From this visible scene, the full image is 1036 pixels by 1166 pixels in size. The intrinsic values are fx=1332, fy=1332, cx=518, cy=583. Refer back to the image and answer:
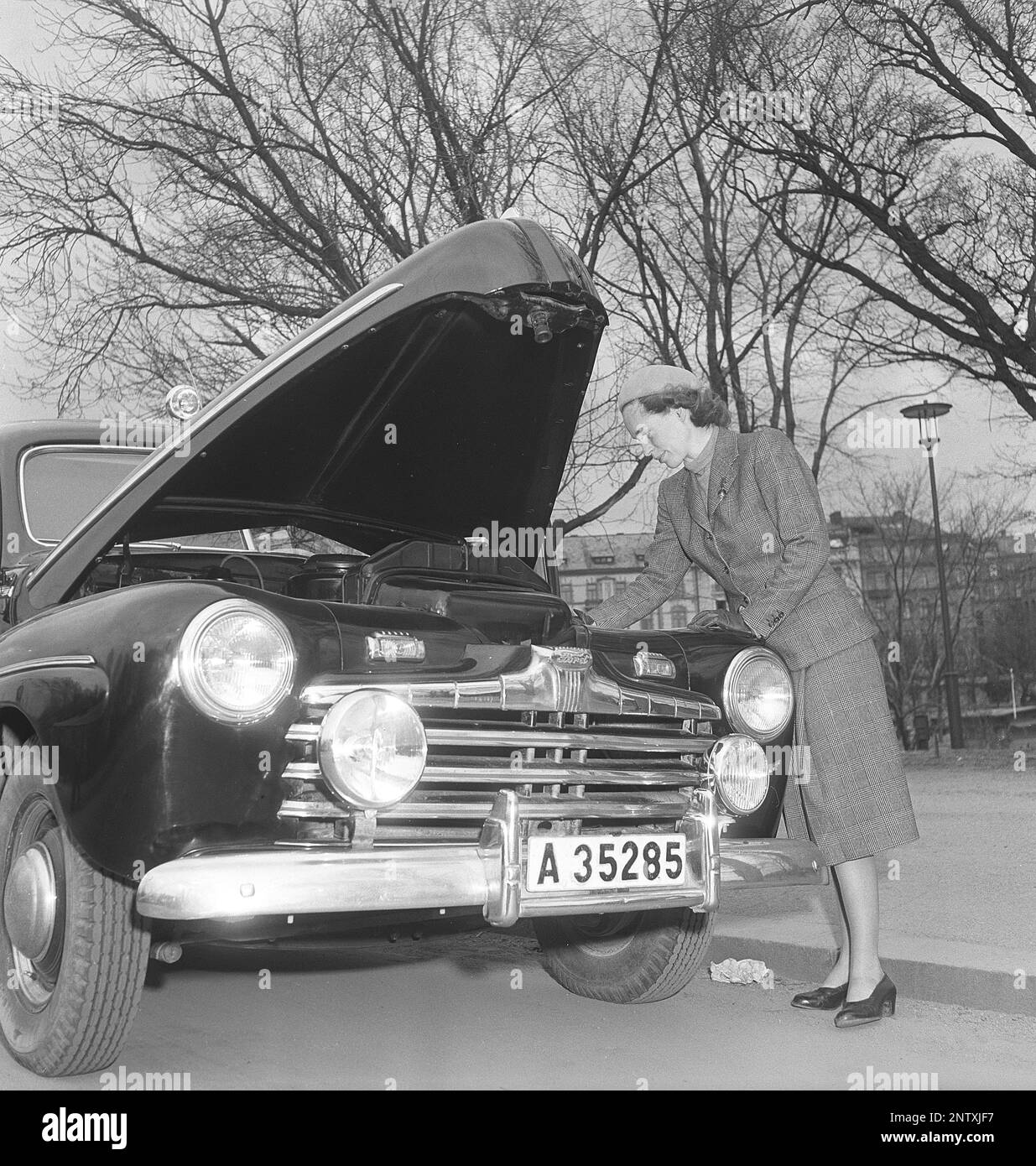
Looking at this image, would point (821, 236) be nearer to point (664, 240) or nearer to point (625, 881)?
point (664, 240)

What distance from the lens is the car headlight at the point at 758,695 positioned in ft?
12.7

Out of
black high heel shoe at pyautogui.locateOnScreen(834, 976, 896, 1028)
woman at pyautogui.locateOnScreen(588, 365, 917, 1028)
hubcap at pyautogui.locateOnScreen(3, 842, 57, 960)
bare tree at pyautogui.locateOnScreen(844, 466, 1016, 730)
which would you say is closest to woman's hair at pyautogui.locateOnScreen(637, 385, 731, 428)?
woman at pyautogui.locateOnScreen(588, 365, 917, 1028)

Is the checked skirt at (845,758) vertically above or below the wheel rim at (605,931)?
above

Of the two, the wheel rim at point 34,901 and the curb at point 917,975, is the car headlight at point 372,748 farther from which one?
the curb at point 917,975

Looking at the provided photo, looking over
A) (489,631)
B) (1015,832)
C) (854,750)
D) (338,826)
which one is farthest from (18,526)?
(1015,832)

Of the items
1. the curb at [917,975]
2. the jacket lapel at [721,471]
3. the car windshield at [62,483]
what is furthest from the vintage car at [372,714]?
the curb at [917,975]

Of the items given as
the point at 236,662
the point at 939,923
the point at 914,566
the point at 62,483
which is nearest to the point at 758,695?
the point at 236,662

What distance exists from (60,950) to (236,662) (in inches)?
37.8

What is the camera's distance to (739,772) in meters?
3.79

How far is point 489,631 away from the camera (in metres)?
3.75

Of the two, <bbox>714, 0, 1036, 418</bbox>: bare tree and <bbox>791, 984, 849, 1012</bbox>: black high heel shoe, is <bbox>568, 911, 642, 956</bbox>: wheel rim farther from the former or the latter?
<bbox>714, 0, 1036, 418</bbox>: bare tree

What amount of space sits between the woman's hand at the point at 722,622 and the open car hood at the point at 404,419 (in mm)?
873

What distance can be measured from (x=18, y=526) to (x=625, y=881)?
2.87 m

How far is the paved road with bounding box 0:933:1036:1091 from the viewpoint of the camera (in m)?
3.50
